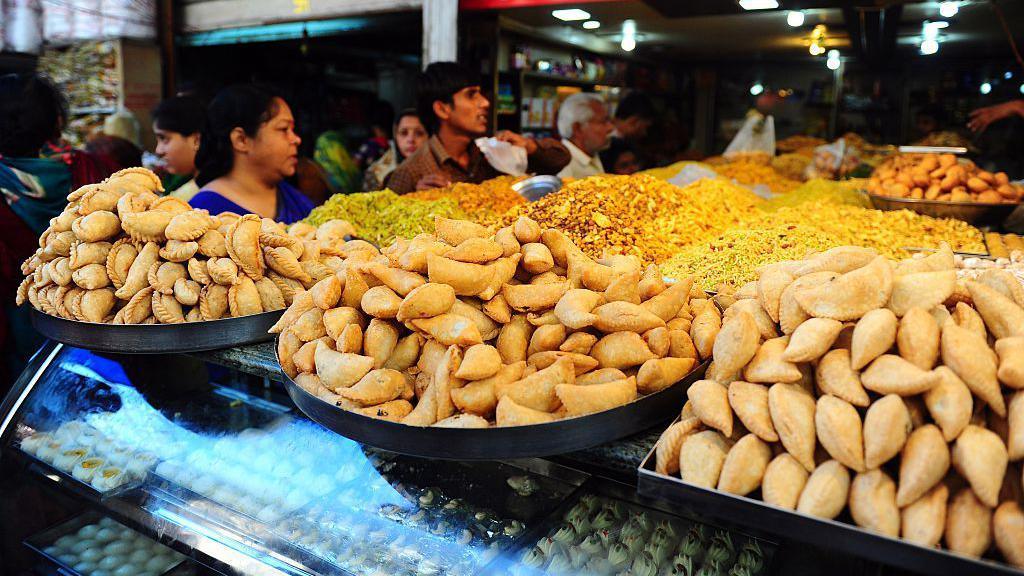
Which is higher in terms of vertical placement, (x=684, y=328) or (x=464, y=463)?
(x=684, y=328)

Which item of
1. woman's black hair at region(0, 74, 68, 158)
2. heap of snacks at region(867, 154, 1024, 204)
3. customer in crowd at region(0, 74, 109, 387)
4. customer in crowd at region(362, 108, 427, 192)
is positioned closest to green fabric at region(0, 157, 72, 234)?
customer in crowd at region(0, 74, 109, 387)

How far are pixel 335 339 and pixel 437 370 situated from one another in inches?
8.8

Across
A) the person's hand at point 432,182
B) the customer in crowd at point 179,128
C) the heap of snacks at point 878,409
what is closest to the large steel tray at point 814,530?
the heap of snacks at point 878,409

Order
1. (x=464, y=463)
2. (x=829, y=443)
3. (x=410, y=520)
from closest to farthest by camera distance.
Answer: (x=829, y=443), (x=410, y=520), (x=464, y=463)

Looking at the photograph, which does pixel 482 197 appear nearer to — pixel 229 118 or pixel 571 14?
pixel 229 118

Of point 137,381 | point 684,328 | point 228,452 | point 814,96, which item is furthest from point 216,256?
point 814,96

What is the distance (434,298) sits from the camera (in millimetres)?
1097

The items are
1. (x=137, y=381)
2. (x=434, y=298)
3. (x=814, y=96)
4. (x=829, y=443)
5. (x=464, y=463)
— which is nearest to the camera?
(x=829, y=443)

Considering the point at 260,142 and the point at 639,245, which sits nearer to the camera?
the point at 639,245

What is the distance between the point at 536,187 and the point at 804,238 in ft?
4.14

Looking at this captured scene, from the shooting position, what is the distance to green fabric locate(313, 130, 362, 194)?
5020mm

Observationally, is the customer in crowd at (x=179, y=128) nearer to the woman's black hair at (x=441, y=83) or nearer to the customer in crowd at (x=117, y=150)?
the customer in crowd at (x=117, y=150)

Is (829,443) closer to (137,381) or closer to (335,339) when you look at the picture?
(335,339)

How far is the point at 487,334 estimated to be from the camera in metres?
1.15
